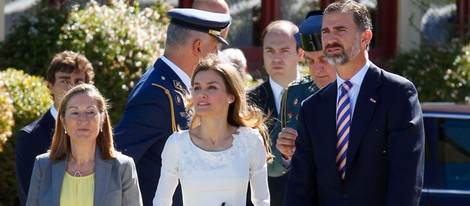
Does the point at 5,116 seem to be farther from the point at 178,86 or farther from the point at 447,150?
the point at 447,150

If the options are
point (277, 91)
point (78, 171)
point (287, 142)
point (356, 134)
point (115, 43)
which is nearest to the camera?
point (356, 134)

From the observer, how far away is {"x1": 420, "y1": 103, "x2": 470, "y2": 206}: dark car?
30.8ft

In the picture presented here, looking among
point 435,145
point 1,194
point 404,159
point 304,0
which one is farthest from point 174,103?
point 304,0

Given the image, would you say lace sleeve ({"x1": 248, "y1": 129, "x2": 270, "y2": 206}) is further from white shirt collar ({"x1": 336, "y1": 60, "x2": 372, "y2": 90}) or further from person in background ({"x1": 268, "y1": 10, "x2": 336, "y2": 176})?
white shirt collar ({"x1": 336, "y1": 60, "x2": 372, "y2": 90})

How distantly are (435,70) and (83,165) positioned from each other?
25.3 feet

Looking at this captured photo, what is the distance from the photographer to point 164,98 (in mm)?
7352

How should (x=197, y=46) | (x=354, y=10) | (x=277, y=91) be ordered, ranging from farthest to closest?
1. (x=277, y=91)
2. (x=197, y=46)
3. (x=354, y=10)

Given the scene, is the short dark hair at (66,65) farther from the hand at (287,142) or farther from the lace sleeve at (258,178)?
the lace sleeve at (258,178)

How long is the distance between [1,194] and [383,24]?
5.89 metres

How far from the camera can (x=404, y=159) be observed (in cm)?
605

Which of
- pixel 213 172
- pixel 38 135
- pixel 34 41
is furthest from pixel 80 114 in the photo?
pixel 34 41

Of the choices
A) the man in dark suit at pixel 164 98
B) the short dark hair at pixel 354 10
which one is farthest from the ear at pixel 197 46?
the short dark hair at pixel 354 10

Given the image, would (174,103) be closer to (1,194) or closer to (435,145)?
(435,145)

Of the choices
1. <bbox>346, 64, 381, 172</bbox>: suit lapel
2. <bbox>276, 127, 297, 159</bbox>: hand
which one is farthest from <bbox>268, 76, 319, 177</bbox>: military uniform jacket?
<bbox>346, 64, 381, 172</bbox>: suit lapel
